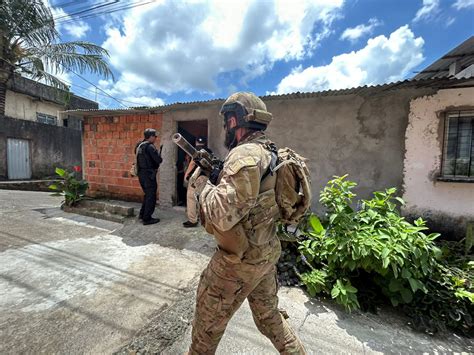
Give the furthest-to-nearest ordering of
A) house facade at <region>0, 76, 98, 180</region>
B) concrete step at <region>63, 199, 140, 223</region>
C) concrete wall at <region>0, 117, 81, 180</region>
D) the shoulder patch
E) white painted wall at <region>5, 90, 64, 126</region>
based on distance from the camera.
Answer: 1. white painted wall at <region>5, 90, 64, 126</region>
2. house facade at <region>0, 76, 98, 180</region>
3. concrete wall at <region>0, 117, 81, 180</region>
4. concrete step at <region>63, 199, 140, 223</region>
5. the shoulder patch

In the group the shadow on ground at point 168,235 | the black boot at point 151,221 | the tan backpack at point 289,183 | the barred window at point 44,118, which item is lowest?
the shadow on ground at point 168,235

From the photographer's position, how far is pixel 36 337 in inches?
69.8

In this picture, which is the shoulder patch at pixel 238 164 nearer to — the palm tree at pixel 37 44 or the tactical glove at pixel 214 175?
the tactical glove at pixel 214 175

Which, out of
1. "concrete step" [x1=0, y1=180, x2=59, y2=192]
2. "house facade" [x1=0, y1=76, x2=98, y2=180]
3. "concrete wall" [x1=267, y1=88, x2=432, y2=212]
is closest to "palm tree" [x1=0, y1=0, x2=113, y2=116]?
"house facade" [x1=0, y1=76, x2=98, y2=180]

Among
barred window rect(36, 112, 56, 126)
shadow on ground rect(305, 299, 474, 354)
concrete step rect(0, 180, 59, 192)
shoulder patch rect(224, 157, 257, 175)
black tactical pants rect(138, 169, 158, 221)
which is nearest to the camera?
shoulder patch rect(224, 157, 257, 175)

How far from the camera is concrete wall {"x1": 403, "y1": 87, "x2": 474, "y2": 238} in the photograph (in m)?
3.42

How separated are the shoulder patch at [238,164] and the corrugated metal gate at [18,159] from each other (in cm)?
1350

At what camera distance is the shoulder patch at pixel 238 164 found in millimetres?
1148

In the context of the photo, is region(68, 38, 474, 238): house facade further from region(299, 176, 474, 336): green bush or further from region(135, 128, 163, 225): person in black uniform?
region(299, 176, 474, 336): green bush

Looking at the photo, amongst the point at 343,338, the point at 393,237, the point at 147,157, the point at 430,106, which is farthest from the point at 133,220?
the point at 430,106

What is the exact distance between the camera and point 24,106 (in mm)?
12383

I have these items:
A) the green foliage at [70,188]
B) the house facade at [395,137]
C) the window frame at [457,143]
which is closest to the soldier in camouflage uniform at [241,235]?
the house facade at [395,137]

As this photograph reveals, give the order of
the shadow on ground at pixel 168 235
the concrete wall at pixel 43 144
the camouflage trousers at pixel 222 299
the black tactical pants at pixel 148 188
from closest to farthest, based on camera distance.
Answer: the camouflage trousers at pixel 222 299 < the shadow on ground at pixel 168 235 < the black tactical pants at pixel 148 188 < the concrete wall at pixel 43 144

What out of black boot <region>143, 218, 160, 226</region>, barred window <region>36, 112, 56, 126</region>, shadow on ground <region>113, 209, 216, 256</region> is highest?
barred window <region>36, 112, 56, 126</region>
